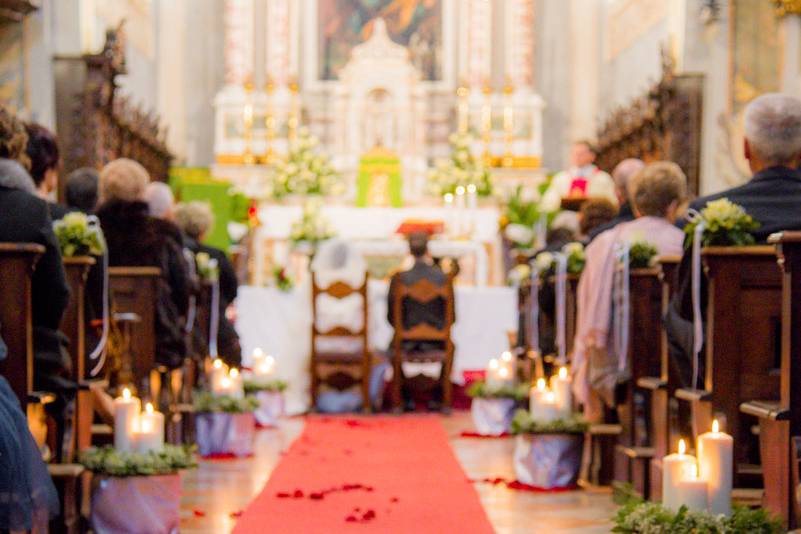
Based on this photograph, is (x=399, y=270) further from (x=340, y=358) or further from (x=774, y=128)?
(x=774, y=128)

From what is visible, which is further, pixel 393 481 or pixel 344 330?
pixel 344 330

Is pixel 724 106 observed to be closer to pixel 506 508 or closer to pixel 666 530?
pixel 506 508

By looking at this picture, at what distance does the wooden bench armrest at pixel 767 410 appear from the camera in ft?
12.0

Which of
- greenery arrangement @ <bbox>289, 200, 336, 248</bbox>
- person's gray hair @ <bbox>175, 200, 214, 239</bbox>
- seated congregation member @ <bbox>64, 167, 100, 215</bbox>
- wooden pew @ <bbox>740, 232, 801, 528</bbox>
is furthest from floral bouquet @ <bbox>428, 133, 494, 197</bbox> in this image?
wooden pew @ <bbox>740, 232, 801, 528</bbox>

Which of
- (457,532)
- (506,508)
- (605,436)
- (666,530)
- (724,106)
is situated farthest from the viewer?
(724,106)

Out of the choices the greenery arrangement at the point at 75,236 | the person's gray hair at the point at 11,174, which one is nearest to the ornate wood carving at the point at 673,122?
the greenery arrangement at the point at 75,236

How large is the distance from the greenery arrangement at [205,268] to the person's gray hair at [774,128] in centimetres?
401

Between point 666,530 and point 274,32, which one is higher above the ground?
point 274,32

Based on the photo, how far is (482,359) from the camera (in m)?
10.8

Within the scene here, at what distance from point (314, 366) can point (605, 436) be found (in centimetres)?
416

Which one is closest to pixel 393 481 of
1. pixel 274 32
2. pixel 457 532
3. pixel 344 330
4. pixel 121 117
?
pixel 457 532

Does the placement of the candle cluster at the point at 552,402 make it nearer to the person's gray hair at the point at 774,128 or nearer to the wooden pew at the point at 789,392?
the person's gray hair at the point at 774,128

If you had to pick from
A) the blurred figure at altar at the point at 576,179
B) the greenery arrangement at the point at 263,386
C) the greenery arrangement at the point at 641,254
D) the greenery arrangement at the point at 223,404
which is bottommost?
the greenery arrangement at the point at 263,386

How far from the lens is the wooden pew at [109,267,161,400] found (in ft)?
20.5
